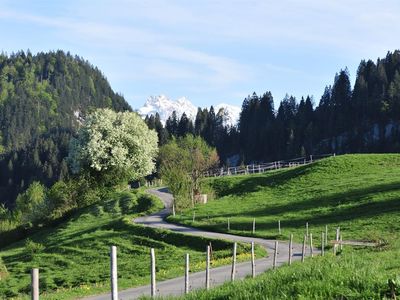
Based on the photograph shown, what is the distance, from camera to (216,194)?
8100cm

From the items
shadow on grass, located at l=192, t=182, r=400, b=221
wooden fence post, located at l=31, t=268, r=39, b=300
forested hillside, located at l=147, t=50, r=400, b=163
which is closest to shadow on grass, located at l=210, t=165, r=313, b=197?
shadow on grass, located at l=192, t=182, r=400, b=221

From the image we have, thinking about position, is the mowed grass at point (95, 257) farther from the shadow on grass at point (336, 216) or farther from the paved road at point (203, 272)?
the shadow on grass at point (336, 216)

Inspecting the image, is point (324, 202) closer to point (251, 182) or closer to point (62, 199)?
point (251, 182)

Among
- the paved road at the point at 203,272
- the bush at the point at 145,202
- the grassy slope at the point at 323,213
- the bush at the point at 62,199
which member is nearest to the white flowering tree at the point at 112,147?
the bush at the point at 62,199

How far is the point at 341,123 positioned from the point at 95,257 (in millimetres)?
145721

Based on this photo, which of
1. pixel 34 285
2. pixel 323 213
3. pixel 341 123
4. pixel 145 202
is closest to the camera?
pixel 34 285

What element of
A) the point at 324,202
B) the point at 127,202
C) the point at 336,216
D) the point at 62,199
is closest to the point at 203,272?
the point at 336,216

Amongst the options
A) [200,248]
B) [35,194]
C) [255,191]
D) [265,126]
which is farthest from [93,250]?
[265,126]

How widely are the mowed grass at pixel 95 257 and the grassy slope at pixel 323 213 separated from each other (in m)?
6.42

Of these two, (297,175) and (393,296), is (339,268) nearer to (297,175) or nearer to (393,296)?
(393,296)

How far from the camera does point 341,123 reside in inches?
6988

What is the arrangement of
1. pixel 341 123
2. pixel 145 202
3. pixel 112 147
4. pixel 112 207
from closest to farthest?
pixel 112 207
pixel 145 202
pixel 112 147
pixel 341 123

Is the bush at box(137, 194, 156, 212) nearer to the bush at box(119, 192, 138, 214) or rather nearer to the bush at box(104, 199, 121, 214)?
the bush at box(119, 192, 138, 214)

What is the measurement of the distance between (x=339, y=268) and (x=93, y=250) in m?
37.2
